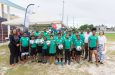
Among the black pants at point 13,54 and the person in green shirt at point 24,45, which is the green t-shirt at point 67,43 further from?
the black pants at point 13,54

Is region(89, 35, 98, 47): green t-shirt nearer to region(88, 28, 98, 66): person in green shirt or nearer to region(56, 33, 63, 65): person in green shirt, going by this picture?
region(88, 28, 98, 66): person in green shirt

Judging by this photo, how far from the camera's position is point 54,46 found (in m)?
11.0

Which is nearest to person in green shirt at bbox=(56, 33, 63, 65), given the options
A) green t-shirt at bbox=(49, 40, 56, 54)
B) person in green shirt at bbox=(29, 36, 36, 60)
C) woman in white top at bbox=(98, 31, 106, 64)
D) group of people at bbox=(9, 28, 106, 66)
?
group of people at bbox=(9, 28, 106, 66)

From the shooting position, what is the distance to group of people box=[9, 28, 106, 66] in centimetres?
1095

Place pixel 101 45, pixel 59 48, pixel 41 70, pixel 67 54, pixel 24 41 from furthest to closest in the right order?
pixel 101 45, pixel 67 54, pixel 24 41, pixel 59 48, pixel 41 70

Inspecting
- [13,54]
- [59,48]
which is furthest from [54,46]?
[13,54]

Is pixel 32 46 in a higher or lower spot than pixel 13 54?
higher

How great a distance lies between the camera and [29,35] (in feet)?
37.8

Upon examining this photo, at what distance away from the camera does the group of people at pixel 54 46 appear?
10945 mm

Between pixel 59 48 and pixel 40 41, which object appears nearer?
pixel 59 48

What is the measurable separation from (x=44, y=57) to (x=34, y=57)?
2.02 feet

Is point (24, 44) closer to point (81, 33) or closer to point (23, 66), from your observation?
point (23, 66)

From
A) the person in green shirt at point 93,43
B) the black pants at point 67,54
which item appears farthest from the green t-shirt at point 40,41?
the person in green shirt at point 93,43

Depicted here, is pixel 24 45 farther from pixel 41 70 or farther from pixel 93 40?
pixel 93 40
